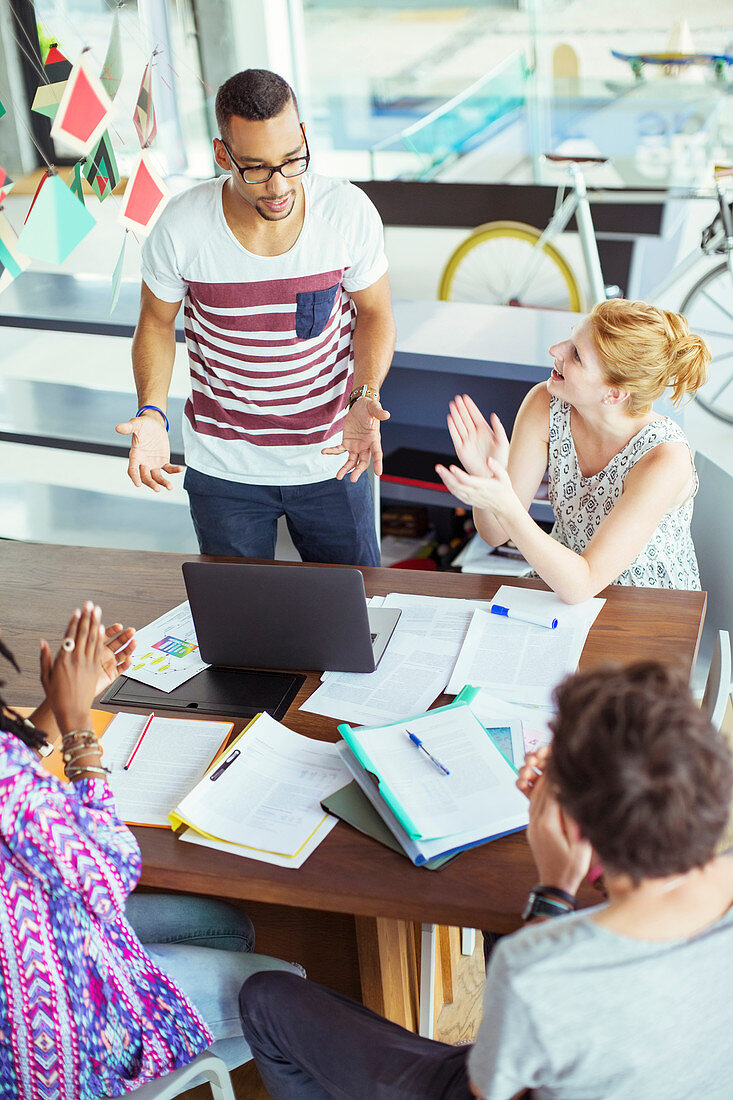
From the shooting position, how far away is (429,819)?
1.26 metres

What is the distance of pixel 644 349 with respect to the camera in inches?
69.8

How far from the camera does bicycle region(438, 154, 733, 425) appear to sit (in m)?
3.96

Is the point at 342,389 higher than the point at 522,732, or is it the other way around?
the point at 342,389

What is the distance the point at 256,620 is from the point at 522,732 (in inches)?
18.0

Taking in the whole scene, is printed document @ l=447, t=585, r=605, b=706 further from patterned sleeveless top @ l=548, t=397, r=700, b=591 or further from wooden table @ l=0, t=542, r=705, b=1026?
patterned sleeveless top @ l=548, t=397, r=700, b=591

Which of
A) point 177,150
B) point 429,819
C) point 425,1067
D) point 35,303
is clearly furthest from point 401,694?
point 177,150

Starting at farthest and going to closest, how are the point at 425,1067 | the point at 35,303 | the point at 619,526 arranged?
the point at 35,303, the point at 619,526, the point at 425,1067

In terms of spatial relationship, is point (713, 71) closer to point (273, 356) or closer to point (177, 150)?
point (177, 150)

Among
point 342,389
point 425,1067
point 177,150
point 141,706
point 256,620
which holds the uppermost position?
point 177,150

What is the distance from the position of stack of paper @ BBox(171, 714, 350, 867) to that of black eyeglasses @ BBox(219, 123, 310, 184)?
1.01 m

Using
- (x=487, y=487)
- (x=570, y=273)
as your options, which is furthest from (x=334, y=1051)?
(x=570, y=273)

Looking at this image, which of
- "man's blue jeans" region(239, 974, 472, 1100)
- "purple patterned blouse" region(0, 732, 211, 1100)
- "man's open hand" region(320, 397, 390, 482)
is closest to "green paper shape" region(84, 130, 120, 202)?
"man's open hand" region(320, 397, 390, 482)

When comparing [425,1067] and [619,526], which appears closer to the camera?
[425,1067]

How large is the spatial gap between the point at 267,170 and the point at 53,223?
3.56 feet
